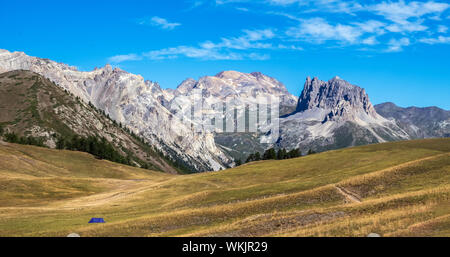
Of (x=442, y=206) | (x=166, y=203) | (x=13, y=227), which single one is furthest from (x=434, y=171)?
(x=13, y=227)

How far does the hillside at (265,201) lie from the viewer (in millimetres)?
44812

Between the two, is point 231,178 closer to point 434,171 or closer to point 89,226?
point 434,171

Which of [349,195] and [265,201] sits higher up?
[349,195]

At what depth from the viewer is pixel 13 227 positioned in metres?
55.7

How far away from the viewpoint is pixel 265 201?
6053cm

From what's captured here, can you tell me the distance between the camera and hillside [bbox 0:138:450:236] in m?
44.8

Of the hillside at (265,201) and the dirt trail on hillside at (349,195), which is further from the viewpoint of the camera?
the dirt trail on hillside at (349,195)

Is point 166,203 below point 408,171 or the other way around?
below

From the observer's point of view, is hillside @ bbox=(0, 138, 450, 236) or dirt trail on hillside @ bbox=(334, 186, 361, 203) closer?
hillside @ bbox=(0, 138, 450, 236)

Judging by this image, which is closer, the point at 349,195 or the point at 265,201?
the point at 265,201
